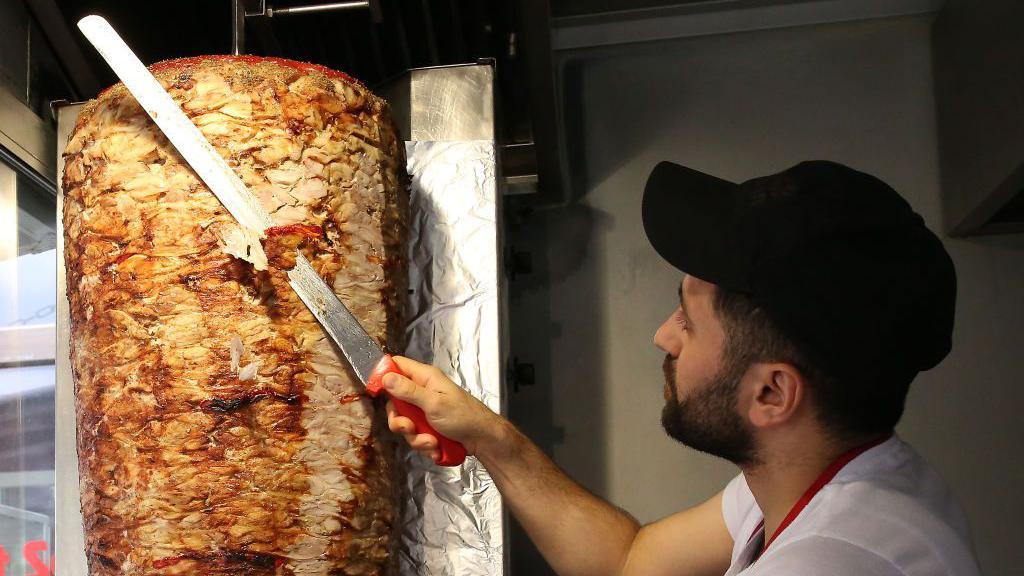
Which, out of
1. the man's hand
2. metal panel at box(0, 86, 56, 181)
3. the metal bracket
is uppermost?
the metal bracket

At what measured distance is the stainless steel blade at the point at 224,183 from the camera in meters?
1.03

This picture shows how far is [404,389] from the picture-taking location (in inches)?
41.5

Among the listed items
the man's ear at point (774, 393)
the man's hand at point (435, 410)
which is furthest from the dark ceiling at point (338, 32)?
the man's ear at point (774, 393)

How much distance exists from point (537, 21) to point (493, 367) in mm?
645

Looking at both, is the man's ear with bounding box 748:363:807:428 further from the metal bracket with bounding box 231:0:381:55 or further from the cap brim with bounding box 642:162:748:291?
the metal bracket with bounding box 231:0:381:55

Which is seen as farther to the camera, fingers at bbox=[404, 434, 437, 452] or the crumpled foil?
the crumpled foil

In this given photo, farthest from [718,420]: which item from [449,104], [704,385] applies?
[449,104]

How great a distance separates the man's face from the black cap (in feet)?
0.25

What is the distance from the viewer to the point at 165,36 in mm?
1634

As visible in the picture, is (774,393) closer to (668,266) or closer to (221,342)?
(221,342)

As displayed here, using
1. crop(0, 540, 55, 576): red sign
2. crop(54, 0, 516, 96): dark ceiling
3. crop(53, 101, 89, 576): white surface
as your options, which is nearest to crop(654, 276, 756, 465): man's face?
crop(54, 0, 516, 96): dark ceiling

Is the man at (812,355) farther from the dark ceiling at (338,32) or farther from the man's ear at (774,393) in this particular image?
the dark ceiling at (338,32)

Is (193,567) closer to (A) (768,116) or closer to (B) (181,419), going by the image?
(B) (181,419)

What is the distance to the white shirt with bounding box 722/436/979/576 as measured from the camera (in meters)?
0.83
